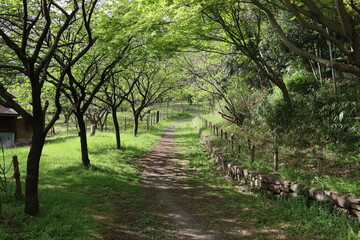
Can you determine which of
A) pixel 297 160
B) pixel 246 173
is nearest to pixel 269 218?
pixel 246 173

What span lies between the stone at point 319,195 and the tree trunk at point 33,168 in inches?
255

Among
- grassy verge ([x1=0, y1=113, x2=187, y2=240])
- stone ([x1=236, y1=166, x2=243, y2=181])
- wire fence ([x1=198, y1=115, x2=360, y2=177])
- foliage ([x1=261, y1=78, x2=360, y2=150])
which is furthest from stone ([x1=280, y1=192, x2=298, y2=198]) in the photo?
grassy verge ([x1=0, y1=113, x2=187, y2=240])

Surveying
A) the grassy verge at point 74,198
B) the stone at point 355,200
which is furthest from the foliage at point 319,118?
the grassy verge at point 74,198

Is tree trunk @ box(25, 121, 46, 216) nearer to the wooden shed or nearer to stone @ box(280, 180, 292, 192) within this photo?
stone @ box(280, 180, 292, 192)

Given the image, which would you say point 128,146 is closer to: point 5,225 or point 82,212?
point 82,212

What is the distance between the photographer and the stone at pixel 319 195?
18.4 feet

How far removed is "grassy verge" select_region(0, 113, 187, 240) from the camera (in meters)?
5.09

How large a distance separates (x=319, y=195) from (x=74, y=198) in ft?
21.2

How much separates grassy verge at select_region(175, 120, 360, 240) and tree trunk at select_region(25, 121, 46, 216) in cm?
428

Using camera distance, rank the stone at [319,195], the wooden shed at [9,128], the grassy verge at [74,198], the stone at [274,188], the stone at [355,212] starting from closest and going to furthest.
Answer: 1. the stone at [355,212]
2. the grassy verge at [74,198]
3. the stone at [319,195]
4. the stone at [274,188]
5. the wooden shed at [9,128]

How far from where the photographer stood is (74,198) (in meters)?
6.99

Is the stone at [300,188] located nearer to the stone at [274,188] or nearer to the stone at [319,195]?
the stone at [319,195]

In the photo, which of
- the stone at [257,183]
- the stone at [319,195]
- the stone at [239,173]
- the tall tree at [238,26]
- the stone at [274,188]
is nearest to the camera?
the stone at [319,195]

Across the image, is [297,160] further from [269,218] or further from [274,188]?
[269,218]
